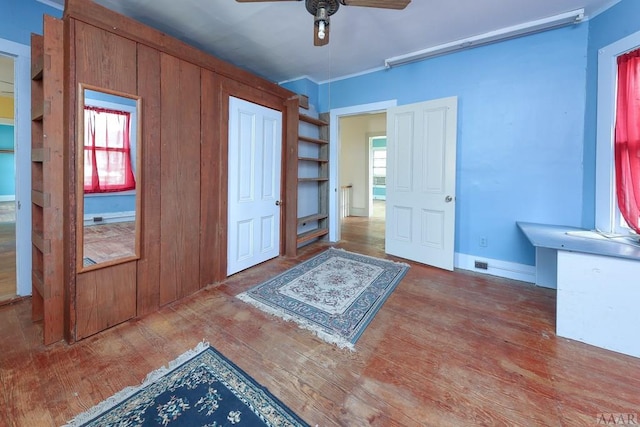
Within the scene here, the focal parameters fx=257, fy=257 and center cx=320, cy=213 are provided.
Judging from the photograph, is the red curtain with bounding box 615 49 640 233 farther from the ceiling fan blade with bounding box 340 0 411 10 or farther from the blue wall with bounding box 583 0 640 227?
the ceiling fan blade with bounding box 340 0 411 10

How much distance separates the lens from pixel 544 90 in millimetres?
2705

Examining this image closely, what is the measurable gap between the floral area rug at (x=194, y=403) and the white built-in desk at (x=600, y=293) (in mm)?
2008

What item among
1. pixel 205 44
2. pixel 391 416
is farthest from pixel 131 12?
pixel 391 416

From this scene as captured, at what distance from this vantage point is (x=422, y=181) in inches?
132

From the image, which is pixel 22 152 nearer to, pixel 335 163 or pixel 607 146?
pixel 335 163

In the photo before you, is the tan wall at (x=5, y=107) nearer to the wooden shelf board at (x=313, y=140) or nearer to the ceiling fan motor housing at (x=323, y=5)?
the wooden shelf board at (x=313, y=140)

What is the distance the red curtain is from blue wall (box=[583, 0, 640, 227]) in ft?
0.83

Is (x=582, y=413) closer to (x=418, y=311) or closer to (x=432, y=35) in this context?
(x=418, y=311)

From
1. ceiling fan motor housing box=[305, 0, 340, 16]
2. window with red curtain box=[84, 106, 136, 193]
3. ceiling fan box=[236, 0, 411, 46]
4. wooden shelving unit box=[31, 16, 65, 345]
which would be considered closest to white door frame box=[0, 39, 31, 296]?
wooden shelving unit box=[31, 16, 65, 345]

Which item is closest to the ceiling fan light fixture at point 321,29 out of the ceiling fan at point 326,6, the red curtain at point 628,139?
the ceiling fan at point 326,6

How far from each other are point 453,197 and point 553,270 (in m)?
1.22

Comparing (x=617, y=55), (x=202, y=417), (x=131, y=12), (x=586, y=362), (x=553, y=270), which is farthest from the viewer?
(x=553, y=270)

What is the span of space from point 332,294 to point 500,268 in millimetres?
2077

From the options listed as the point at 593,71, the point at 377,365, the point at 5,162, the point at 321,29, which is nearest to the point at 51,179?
the point at 321,29
